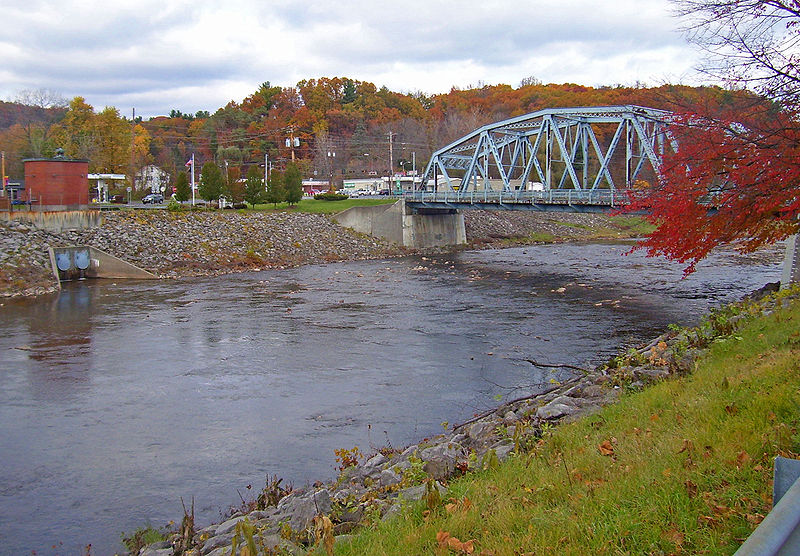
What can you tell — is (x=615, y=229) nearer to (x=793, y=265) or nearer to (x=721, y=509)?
(x=793, y=265)

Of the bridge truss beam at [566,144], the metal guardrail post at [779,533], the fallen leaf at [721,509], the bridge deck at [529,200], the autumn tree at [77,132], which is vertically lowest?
the fallen leaf at [721,509]

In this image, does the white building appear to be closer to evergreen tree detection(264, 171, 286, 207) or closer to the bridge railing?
evergreen tree detection(264, 171, 286, 207)

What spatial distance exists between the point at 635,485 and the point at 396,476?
4.00m

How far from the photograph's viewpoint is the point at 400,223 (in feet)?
199

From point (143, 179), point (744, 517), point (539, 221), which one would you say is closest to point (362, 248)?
point (539, 221)

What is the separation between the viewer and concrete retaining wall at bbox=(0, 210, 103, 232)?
130 feet

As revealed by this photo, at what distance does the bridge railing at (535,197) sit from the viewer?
41.0 m

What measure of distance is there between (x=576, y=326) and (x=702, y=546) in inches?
790

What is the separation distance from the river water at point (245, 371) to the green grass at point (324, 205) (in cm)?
2311

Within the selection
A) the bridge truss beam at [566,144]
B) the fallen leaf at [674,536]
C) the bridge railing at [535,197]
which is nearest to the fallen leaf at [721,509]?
the fallen leaf at [674,536]

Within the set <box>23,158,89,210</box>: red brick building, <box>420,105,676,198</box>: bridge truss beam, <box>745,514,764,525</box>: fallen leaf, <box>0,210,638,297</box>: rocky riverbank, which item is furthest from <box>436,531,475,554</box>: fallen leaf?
<box>23,158,89,210</box>: red brick building

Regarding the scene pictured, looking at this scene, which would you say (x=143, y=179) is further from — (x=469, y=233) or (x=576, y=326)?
(x=576, y=326)

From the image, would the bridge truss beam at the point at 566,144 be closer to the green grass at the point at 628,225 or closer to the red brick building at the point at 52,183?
the green grass at the point at 628,225

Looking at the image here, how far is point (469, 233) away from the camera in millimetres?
67500
